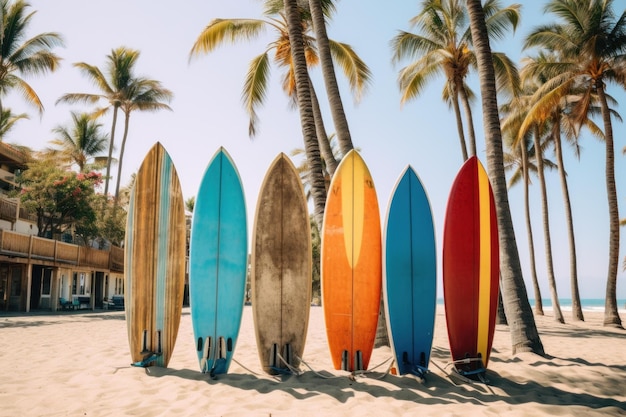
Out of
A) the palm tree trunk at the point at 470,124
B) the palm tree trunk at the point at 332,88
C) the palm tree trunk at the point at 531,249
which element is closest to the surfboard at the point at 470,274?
the palm tree trunk at the point at 332,88

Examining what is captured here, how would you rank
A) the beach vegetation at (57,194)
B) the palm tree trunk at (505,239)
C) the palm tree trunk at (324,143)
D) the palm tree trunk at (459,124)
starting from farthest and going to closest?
the beach vegetation at (57,194)
the palm tree trunk at (459,124)
the palm tree trunk at (324,143)
the palm tree trunk at (505,239)

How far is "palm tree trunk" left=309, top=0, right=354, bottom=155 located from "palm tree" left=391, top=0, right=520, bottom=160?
684cm

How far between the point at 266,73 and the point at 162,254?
21.5 feet

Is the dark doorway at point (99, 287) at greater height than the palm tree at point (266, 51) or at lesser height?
lesser

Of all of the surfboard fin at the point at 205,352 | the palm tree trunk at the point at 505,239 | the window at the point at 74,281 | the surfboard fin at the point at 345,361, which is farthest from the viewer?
the window at the point at 74,281

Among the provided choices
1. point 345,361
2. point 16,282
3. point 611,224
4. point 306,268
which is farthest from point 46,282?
point 611,224

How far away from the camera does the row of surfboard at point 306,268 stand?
13.8 feet

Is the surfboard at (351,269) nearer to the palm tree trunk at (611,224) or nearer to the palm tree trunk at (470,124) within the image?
the palm tree trunk at (470,124)

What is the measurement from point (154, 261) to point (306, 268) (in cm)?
155

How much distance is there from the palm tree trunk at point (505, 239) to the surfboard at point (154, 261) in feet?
11.9

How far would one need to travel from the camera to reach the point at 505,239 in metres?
5.04

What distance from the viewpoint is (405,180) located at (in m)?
4.46

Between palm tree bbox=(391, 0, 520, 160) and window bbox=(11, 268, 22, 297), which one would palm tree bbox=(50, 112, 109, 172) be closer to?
window bbox=(11, 268, 22, 297)

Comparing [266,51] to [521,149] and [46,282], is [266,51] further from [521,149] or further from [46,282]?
[46,282]
